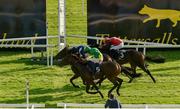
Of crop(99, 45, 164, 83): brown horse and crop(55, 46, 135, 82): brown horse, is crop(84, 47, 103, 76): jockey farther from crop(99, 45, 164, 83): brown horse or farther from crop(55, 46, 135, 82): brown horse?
crop(99, 45, 164, 83): brown horse

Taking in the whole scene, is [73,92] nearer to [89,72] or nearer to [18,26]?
[89,72]

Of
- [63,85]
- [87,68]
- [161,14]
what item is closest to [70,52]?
[87,68]

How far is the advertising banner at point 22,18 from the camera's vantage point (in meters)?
20.0

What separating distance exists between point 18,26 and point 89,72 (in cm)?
652

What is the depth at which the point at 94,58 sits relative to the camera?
563 inches

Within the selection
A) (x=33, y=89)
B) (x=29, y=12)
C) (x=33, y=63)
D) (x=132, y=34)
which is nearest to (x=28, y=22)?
(x=29, y=12)

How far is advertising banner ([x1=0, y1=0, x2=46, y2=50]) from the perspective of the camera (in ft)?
65.6

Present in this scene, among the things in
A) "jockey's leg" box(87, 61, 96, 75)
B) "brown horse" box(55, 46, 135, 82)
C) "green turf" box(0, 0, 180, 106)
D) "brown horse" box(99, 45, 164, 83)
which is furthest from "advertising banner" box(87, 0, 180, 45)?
"jockey's leg" box(87, 61, 96, 75)

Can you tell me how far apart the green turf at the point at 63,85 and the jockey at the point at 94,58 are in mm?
880

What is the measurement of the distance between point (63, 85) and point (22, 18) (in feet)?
16.1

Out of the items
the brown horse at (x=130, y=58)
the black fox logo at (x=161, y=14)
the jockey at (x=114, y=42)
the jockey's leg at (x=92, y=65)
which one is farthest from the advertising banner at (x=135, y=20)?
the jockey's leg at (x=92, y=65)

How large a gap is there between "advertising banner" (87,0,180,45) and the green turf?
1146 millimetres

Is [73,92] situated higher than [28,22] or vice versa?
[28,22]

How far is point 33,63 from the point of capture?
1839cm
